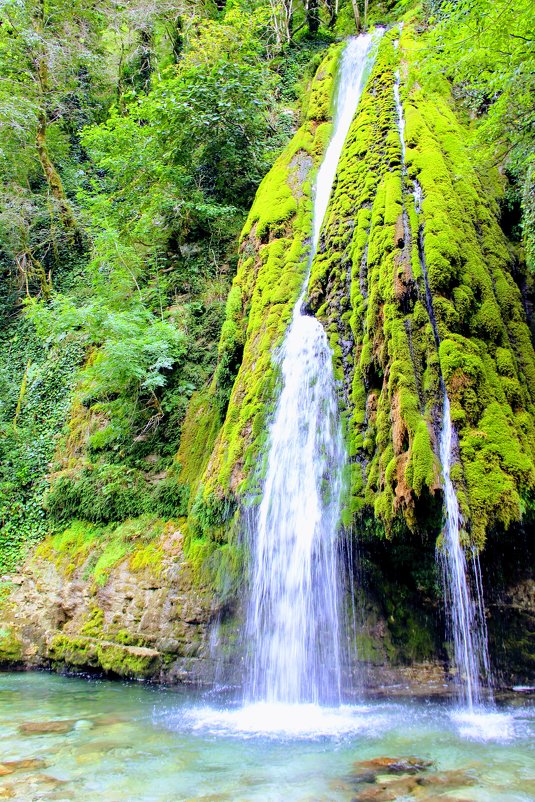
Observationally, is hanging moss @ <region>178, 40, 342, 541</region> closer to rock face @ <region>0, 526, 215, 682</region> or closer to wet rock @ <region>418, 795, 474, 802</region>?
rock face @ <region>0, 526, 215, 682</region>

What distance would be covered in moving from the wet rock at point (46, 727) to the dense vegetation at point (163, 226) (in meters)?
2.73

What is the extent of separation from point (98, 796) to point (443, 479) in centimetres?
355

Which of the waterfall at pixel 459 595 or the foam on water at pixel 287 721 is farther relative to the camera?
the waterfall at pixel 459 595

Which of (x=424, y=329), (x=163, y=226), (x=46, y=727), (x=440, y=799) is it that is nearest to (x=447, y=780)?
(x=440, y=799)

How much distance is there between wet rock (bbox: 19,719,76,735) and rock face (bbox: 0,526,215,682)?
170 centimetres

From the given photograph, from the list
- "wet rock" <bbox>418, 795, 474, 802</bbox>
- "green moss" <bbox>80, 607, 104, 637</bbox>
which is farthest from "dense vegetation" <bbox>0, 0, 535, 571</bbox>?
"wet rock" <bbox>418, 795, 474, 802</bbox>

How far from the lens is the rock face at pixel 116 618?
6449mm

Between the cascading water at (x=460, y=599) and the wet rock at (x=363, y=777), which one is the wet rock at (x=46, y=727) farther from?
the cascading water at (x=460, y=599)

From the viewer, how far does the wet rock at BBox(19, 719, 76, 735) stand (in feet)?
15.0

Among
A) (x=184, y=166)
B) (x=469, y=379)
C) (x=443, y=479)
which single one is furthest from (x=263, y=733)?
(x=184, y=166)

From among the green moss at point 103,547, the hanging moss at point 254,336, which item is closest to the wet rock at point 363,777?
the hanging moss at point 254,336

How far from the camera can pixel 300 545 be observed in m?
5.73

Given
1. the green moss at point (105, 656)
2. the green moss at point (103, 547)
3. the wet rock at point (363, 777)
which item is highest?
the green moss at point (103, 547)

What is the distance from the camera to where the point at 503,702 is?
4883 millimetres
